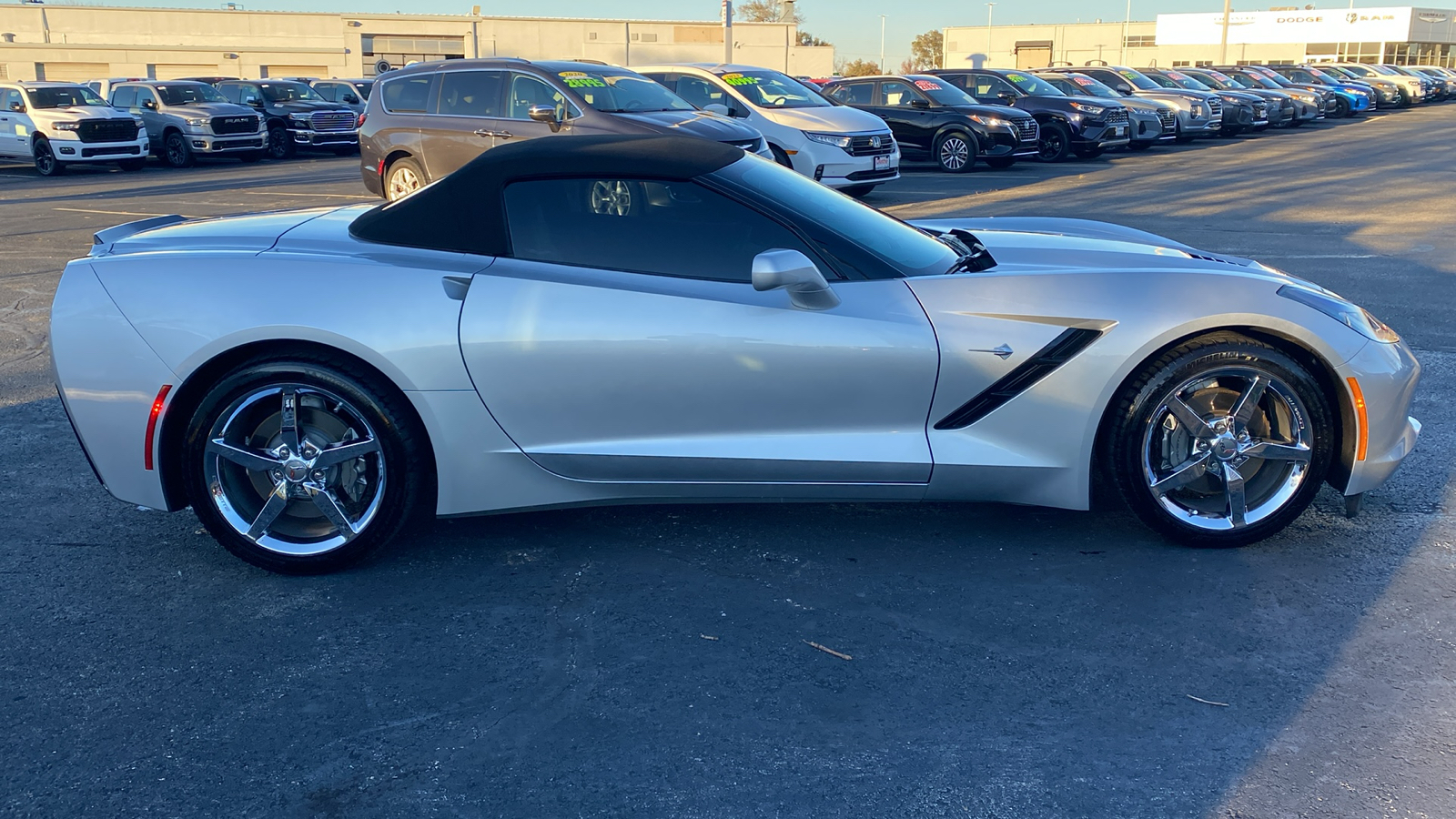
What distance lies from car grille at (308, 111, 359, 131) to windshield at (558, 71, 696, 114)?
46.3 feet

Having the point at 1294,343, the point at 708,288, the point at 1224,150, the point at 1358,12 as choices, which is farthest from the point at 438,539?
the point at 1358,12

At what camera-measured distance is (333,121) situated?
1017 inches

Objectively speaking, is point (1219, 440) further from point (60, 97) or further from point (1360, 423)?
point (60, 97)

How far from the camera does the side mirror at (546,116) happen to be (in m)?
11.9

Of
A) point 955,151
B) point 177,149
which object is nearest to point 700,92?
point 955,151

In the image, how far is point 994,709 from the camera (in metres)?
2.98

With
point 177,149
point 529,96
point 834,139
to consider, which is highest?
point 529,96

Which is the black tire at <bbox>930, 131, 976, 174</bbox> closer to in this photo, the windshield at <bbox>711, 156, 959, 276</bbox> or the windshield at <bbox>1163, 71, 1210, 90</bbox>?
the windshield at <bbox>1163, 71, 1210, 90</bbox>

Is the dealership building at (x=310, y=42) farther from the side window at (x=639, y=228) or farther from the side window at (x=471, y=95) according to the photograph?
the side window at (x=639, y=228)

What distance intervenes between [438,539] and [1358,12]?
104648mm

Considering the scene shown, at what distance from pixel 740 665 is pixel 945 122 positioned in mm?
16593

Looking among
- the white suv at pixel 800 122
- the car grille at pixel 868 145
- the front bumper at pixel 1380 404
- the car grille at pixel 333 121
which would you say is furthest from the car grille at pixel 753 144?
the car grille at pixel 333 121

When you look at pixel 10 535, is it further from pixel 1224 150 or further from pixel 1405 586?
pixel 1224 150

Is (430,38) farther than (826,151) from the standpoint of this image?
Yes
